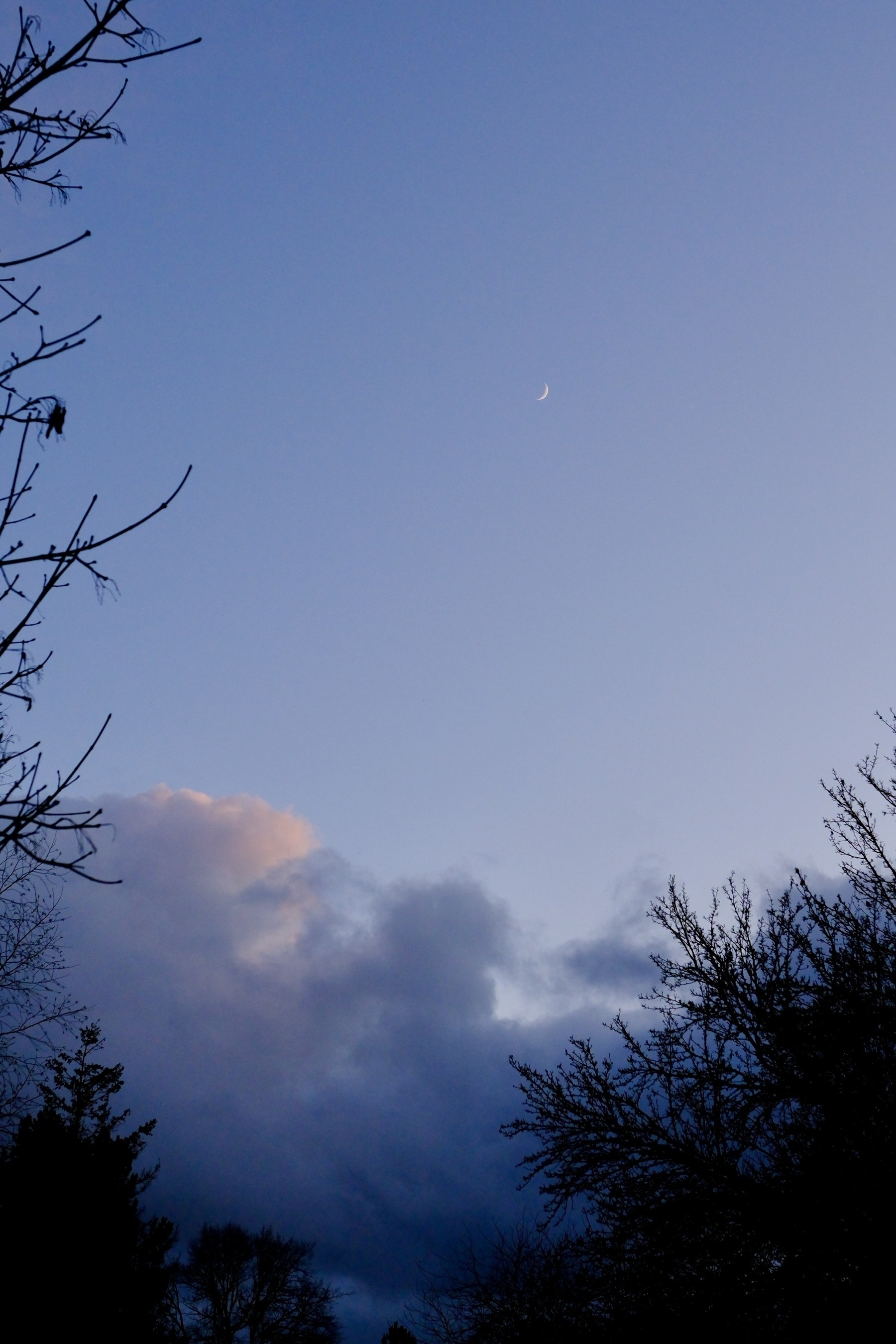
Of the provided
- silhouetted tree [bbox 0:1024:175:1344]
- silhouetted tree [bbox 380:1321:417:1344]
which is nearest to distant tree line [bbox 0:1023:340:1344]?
silhouetted tree [bbox 0:1024:175:1344]

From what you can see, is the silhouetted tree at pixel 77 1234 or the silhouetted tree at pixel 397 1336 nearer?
the silhouetted tree at pixel 77 1234

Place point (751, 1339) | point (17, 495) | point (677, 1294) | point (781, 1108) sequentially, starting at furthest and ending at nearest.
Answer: point (781, 1108)
point (677, 1294)
point (751, 1339)
point (17, 495)

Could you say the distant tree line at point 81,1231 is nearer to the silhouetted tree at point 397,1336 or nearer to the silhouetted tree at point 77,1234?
the silhouetted tree at point 77,1234

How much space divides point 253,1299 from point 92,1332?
70.6 feet

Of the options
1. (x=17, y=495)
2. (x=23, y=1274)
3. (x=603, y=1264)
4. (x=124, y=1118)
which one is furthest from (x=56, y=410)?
(x=124, y=1118)

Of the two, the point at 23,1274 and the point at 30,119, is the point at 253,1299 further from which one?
the point at 30,119

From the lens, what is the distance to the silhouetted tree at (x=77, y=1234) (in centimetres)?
1502

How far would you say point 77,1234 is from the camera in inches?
630

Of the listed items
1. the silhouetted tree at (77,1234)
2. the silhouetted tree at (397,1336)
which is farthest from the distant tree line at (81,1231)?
the silhouetted tree at (397,1336)

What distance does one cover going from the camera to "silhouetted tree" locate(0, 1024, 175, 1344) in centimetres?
1502

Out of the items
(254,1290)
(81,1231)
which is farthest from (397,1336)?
(81,1231)

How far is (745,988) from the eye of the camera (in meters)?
8.76

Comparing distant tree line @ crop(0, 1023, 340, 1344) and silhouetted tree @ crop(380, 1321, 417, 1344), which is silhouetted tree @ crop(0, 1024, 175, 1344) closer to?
distant tree line @ crop(0, 1023, 340, 1344)

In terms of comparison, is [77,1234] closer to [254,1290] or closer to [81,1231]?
[81,1231]
